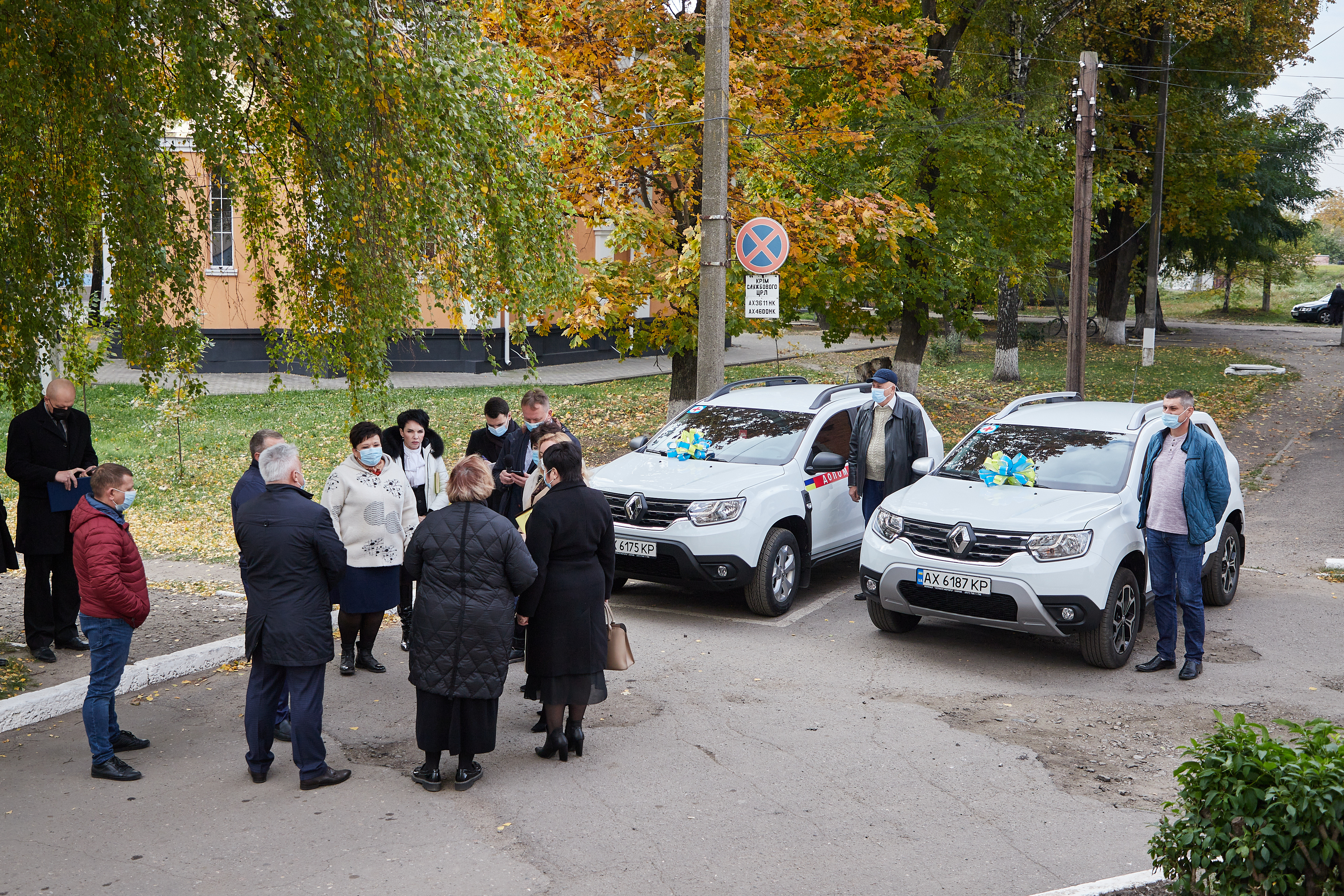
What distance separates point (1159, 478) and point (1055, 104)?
21723 millimetres

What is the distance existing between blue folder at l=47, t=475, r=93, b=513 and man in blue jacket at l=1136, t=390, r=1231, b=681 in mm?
6924

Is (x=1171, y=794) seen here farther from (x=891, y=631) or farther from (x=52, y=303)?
(x=52, y=303)

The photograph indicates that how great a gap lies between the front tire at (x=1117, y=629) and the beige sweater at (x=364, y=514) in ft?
14.6

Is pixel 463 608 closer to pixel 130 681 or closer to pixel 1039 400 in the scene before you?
pixel 130 681

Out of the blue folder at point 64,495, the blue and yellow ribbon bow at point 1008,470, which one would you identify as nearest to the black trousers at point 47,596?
the blue folder at point 64,495

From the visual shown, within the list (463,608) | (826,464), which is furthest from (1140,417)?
(463,608)

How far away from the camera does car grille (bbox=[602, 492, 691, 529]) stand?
849 cm

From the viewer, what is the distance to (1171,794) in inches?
217

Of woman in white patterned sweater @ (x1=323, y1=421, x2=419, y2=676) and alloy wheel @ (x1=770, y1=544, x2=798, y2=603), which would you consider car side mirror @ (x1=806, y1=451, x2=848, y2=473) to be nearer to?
alloy wheel @ (x1=770, y1=544, x2=798, y2=603)

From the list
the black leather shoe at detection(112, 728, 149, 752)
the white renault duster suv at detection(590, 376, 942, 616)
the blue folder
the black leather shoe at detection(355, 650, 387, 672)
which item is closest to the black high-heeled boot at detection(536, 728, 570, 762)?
the black leather shoe at detection(355, 650, 387, 672)

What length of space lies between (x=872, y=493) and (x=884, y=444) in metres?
0.44

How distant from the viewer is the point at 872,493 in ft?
30.9

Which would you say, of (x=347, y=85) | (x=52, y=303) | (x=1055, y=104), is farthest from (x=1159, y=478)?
(x=1055, y=104)

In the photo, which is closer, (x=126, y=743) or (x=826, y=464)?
(x=126, y=743)
